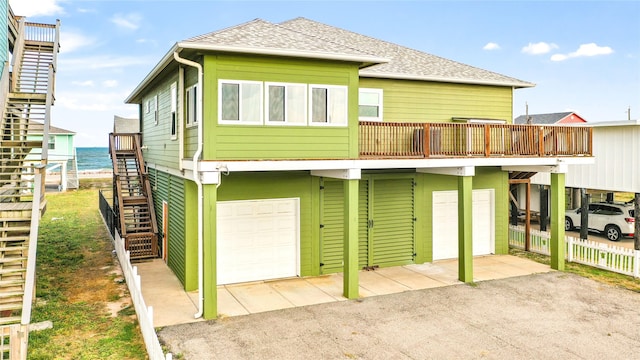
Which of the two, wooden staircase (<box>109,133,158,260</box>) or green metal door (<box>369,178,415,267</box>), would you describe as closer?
green metal door (<box>369,178,415,267</box>)

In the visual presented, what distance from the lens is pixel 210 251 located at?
1086cm

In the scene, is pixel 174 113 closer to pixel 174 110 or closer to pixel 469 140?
pixel 174 110

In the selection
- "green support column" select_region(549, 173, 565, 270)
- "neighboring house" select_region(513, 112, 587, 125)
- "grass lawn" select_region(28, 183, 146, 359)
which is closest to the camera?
"grass lawn" select_region(28, 183, 146, 359)

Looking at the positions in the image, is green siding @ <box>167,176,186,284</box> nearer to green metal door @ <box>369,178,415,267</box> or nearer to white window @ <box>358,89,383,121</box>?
green metal door @ <box>369,178,415,267</box>

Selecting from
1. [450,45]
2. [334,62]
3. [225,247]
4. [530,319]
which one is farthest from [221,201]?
[450,45]

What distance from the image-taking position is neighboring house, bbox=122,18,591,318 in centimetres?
1123

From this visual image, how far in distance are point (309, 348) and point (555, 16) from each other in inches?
2415

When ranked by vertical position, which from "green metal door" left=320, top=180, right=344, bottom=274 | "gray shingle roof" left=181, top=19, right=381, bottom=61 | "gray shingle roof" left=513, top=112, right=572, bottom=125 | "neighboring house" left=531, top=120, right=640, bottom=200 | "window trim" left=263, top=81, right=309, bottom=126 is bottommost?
"green metal door" left=320, top=180, right=344, bottom=274

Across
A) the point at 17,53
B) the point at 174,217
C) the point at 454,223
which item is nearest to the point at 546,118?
the point at 454,223

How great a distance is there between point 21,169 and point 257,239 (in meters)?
6.90

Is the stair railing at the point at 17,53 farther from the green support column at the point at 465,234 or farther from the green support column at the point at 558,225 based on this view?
the green support column at the point at 558,225

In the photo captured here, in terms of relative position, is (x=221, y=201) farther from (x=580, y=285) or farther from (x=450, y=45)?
(x=450, y=45)

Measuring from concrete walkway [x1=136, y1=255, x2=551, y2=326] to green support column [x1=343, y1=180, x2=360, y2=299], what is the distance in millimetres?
406

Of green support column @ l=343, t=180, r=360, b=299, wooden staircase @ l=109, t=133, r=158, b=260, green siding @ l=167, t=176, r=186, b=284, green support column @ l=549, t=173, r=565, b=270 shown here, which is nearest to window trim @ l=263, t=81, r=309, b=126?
green support column @ l=343, t=180, r=360, b=299
